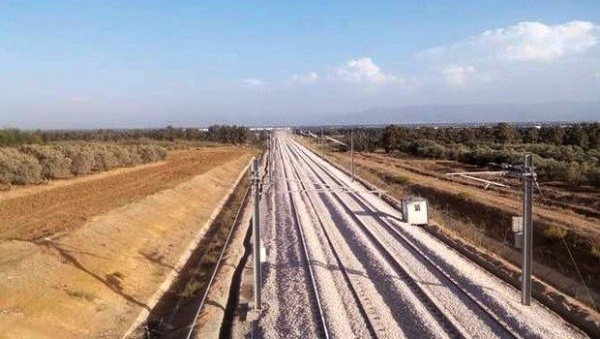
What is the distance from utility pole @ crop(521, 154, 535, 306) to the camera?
1509 cm

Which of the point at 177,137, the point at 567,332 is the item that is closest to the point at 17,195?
the point at 567,332

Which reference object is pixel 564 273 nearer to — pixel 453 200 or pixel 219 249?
pixel 219 249

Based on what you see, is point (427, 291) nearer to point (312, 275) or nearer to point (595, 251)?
point (312, 275)

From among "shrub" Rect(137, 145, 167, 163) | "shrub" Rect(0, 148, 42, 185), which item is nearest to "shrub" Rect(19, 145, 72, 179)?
"shrub" Rect(0, 148, 42, 185)

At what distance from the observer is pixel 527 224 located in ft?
51.3

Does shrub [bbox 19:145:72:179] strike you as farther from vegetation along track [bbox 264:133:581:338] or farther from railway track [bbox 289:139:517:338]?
railway track [bbox 289:139:517:338]

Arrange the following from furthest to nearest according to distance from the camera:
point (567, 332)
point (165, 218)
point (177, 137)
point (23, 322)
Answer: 1. point (177, 137)
2. point (165, 218)
3. point (567, 332)
4. point (23, 322)

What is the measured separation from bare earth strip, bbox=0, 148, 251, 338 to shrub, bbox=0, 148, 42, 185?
Answer: 9767mm

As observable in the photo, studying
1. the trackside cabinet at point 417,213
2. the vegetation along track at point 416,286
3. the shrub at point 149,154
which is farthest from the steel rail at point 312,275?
the shrub at point 149,154

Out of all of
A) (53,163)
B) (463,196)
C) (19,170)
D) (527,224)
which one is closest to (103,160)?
(53,163)

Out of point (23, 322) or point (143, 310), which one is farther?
point (143, 310)

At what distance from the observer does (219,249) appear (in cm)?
2373

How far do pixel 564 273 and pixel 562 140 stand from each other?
77.1m

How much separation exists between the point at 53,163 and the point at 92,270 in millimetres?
29837
